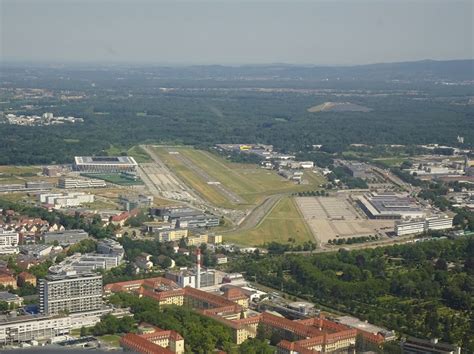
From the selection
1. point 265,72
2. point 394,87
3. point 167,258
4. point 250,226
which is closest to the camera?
point 167,258

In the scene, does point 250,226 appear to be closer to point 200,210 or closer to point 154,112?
point 200,210

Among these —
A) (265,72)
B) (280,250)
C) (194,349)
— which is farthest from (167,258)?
(265,72)

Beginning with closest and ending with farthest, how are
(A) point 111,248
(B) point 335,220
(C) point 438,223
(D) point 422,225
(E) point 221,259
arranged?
(E) point 221,259 → (A) point 111,248 → (D) point 422,225 → (C) point 438,223 → (B) point 335,220

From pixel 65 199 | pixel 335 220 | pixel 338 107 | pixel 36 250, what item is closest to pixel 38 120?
pixel 338 107

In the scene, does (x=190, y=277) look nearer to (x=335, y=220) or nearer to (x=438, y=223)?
(x=335, y=220)

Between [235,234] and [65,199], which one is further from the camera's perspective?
[65,199]

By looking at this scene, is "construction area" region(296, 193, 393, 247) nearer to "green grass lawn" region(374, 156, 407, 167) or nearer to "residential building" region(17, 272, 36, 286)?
"residential building" region(17, 272, 36, 286)
